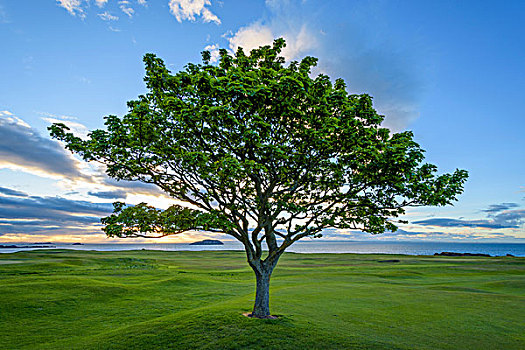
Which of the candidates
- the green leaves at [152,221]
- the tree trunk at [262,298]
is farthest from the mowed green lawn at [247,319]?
the green leaves at [152,221]

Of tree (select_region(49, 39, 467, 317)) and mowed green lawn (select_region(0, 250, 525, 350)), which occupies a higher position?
tree (select_region(49, 39, 467, 317))

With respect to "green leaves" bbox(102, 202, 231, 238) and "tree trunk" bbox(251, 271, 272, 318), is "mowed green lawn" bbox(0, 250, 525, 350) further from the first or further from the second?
"green leaves" bbox(102, 202, 231, 238)

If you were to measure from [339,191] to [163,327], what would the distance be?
1246 cm

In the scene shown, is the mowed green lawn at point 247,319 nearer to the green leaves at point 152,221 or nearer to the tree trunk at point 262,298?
the tree trunk at point 262,298

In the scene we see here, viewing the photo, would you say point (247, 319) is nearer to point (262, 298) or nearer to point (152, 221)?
point (262, 298)

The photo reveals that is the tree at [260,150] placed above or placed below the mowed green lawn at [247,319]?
above

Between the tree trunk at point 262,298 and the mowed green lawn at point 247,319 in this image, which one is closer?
the mowed green lawn at point 247,319

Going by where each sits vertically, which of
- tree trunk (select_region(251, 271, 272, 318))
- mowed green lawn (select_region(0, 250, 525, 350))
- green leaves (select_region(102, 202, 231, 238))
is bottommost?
mowed green lawn (select_region(0, 250, 525, 350))

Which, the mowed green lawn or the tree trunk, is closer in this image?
the mowed green lawn

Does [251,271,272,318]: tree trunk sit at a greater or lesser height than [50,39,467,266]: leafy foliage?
lesser

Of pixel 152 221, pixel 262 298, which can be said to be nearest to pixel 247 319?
pixel 262 298

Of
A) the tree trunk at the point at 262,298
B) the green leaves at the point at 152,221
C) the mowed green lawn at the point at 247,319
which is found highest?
the green leaves at the point at 152,221

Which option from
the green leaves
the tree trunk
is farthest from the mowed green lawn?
the green leaves

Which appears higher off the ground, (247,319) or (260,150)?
(260,150)
